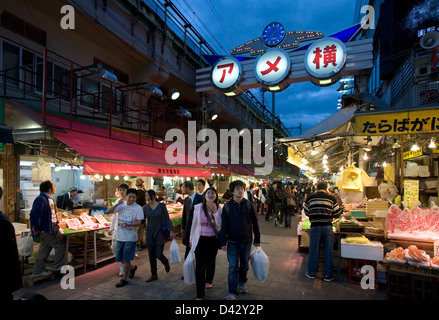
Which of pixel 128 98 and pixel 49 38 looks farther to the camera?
pixel 128 98

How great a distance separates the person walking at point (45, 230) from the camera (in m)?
5.63

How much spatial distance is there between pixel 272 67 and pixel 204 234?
34.0 feet

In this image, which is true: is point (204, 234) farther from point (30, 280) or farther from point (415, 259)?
point (30, 280)

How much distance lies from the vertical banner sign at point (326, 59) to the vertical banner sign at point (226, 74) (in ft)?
11.4

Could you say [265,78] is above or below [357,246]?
above

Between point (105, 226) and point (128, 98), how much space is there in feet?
23.0

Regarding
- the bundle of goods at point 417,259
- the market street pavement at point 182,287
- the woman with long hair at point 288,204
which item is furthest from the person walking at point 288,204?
the bundle of goods at point 417,259

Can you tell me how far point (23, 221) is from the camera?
27.4ft

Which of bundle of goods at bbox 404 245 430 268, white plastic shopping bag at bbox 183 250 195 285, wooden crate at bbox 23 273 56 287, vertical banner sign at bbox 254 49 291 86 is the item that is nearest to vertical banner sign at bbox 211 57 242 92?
vertical banner sign at bbox 254 49 291 86

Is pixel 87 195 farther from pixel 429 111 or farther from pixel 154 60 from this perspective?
pixel 429 111

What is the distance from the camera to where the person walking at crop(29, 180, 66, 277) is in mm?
5629

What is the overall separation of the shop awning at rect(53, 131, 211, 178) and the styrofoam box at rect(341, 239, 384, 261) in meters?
5.74
